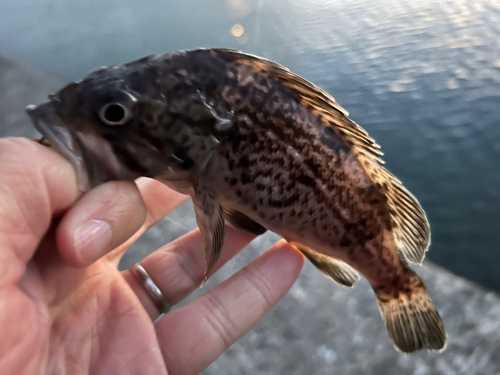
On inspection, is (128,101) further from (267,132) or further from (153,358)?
(153,358)

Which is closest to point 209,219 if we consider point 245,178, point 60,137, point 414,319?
point 245,178

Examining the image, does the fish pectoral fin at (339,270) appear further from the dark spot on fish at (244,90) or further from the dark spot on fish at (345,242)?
the dark spot on fish at (244,90)

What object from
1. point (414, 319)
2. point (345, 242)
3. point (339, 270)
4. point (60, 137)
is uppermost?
point (60, 137)

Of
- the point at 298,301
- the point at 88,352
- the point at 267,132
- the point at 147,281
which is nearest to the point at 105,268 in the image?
the point at 147,281

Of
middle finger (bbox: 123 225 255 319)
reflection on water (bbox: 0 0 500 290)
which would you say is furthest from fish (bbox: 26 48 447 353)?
reflection on water (bbox: 0 0 500 290)

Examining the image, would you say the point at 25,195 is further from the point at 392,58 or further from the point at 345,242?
the point at 392,58

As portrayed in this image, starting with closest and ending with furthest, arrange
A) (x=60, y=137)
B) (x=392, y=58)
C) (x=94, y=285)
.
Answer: (x=60, y=137), (x=94, y=285), (x=392, y=58)
